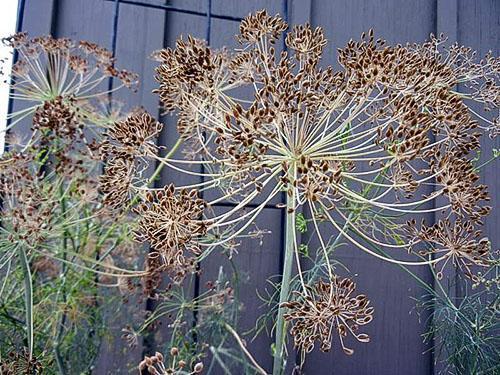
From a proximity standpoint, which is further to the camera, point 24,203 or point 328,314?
point 24,203

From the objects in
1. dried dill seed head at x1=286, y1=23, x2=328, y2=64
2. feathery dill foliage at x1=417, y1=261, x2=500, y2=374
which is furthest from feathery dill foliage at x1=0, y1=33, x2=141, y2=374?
feathery dill foliage at x1=417, y1=261, x2=500, y2=374

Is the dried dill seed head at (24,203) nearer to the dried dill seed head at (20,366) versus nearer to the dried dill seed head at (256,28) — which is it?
the dried dill seed head at (20,366)

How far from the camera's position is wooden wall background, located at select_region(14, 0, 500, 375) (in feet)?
6.82

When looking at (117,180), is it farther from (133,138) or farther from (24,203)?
(24,203)

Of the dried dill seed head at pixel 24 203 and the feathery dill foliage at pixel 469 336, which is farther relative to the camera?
the feathery dill foliage at pixel 469 336

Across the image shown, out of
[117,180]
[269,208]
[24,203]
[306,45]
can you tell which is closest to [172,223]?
[117,180]

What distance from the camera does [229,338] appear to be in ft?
6.14

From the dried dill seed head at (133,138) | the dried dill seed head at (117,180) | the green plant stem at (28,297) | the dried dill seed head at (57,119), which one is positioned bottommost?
the green plant stem at (28,297)

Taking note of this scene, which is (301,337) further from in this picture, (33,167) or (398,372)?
(398,372)

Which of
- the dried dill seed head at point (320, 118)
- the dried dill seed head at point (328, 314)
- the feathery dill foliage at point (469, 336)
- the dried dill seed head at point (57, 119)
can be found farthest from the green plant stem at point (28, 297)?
the feathery dill foliage at point (469, 336)

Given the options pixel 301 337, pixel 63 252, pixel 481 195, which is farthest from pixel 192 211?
pixel 63 252

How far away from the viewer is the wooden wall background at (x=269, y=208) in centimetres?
208

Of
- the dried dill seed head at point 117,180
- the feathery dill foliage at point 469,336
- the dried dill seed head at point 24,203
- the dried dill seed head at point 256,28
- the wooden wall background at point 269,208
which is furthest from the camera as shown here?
the wooden wall background at point 269,208

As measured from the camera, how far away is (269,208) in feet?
6.56
